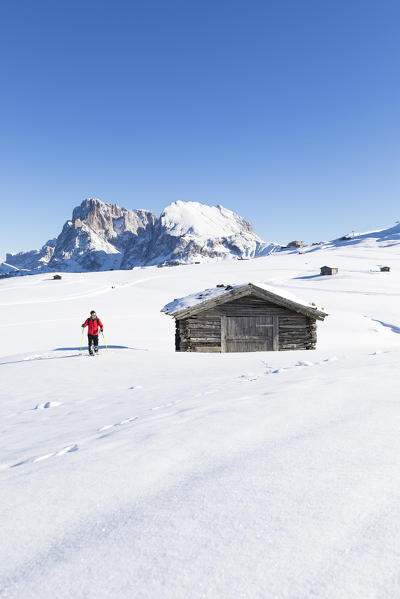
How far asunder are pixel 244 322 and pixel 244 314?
38 centimetres

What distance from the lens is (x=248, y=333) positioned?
59.6 feet

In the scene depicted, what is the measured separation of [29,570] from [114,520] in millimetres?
552

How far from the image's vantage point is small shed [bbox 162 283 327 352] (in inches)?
698

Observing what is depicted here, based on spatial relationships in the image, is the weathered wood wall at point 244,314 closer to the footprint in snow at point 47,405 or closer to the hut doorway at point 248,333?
the hut doorway at point 248,333

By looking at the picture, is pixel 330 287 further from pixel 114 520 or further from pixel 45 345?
pixel 114 520

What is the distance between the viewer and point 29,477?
11.2 feet

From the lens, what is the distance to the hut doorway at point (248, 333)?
18062 millimetres

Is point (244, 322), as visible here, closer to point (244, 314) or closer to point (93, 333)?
point (244, 314)

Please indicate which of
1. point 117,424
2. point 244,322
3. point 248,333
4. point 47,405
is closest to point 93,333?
point 244,322

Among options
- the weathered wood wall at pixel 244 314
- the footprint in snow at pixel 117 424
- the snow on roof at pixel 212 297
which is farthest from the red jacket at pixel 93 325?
the footprint in snow at pixel 117 424

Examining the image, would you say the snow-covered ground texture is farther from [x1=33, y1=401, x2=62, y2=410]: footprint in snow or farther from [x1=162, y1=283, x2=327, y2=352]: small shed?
[x1=162, y1=283, x2=327, y2=352]: small shed

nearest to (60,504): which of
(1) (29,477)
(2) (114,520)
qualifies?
(2) (114,520)

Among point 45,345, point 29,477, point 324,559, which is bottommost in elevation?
point 45,345

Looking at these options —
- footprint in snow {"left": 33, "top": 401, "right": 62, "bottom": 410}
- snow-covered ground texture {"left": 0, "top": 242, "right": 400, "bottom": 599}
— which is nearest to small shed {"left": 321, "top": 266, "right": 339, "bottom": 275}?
Answer: snow-covered ground texture {"left": 0, "top": 242, "right": 400, "bottom": 599}
